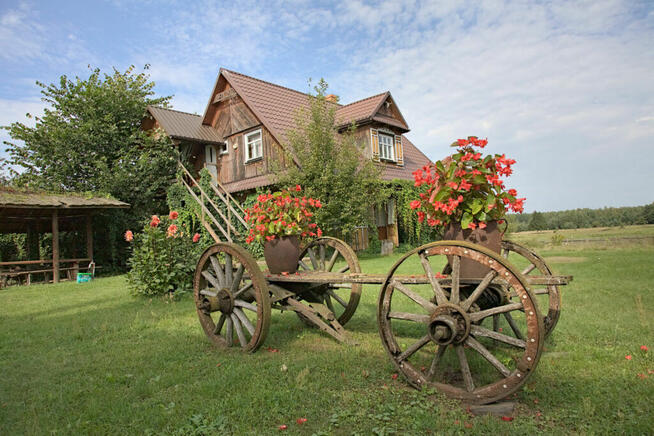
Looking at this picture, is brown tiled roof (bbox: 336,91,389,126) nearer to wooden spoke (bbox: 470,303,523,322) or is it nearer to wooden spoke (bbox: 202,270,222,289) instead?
wooden spoke (bbox: 202,270,222,289)

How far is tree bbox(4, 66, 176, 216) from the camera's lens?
16.2 metres

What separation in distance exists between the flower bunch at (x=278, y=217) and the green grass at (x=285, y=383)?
1.22m

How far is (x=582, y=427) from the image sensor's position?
2.50 metres

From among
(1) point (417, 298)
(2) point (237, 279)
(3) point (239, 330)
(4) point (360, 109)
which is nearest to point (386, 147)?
(4) point (360, 109)

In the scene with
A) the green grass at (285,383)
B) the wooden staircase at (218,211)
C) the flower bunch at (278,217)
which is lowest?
the green grass at (285,383)

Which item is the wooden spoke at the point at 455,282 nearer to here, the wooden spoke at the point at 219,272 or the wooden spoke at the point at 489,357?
the wooden spoke at the point at 489,357

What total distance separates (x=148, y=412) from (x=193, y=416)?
392 mm

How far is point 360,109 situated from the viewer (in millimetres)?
16438

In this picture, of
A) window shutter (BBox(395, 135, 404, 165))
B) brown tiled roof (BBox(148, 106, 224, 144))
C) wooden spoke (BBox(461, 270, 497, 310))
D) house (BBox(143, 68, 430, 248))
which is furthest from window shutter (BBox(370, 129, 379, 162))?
wooden spoke (BBox(461, 270, 497, 310))

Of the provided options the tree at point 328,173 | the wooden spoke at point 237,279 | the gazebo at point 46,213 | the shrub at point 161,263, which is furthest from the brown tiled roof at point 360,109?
the wooden spoke at point 237,279

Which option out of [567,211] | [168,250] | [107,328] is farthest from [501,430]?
[567,211]

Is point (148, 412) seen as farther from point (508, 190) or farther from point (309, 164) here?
point (309, 164)

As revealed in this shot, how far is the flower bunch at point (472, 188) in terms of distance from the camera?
124 inches

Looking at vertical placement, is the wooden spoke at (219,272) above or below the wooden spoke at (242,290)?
above
